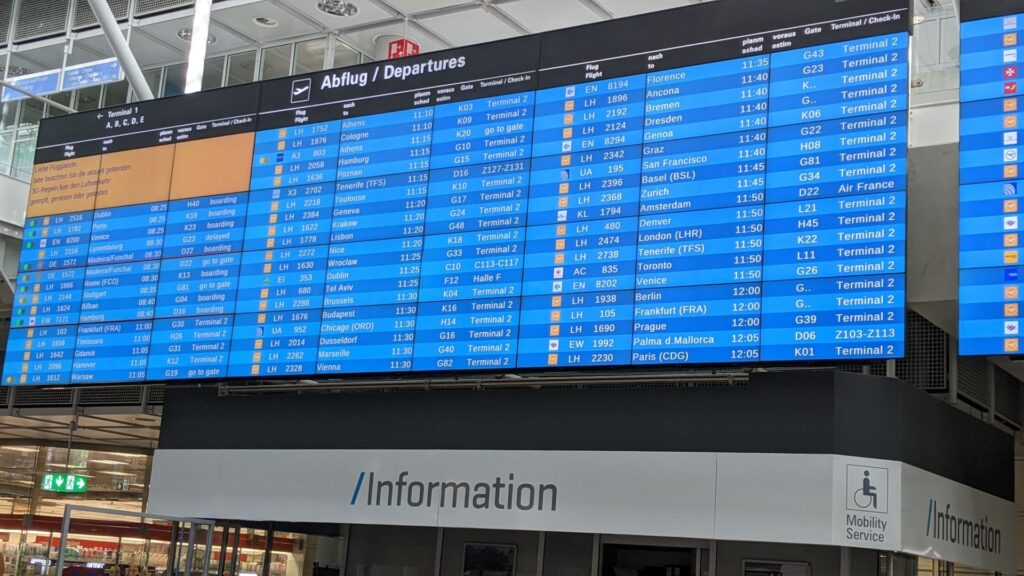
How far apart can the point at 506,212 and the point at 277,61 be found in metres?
7.22

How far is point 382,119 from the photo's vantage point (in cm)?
1195

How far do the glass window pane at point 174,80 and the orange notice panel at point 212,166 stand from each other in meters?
4.88

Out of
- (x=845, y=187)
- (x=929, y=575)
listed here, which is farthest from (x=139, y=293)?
(x=929, y=575)

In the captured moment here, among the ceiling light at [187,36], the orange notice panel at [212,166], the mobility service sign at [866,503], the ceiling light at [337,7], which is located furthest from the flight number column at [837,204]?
the ceiling light at [187,36]

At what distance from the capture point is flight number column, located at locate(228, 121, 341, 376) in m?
11.7

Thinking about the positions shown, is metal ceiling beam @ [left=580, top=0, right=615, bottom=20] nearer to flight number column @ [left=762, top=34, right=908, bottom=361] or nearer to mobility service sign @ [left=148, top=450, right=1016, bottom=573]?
flight number column @ [left=762, top=34, right=908, bottom=361]

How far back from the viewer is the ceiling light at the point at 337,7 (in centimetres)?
1548

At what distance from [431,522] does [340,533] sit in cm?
259

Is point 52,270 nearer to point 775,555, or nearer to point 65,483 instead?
point 65,483

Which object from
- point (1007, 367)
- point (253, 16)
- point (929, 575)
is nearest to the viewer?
point (929, 575)

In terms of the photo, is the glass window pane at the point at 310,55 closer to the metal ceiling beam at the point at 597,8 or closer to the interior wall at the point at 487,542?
the metal ceiling beam at the point at 597,8

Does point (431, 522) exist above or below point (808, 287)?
below

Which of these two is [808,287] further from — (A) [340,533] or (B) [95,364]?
(B) [95,364]

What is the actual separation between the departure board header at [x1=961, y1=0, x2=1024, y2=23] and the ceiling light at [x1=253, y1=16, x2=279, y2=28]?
9.66 metres
